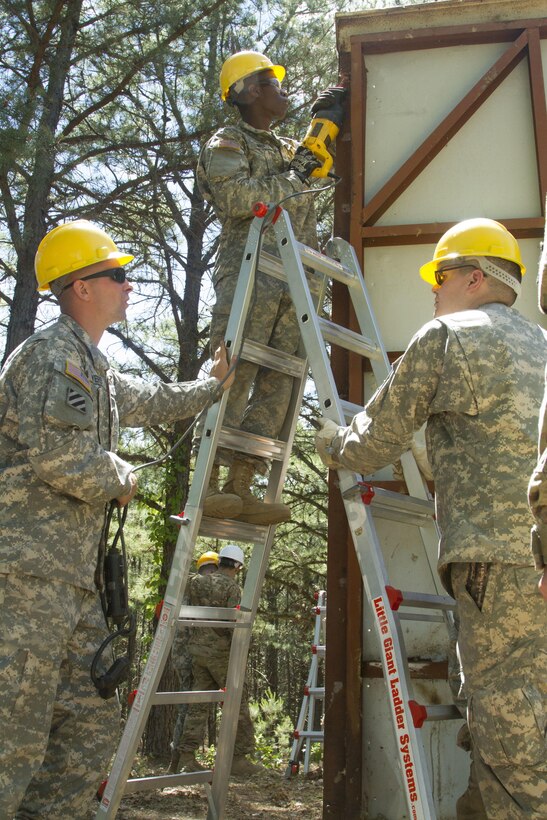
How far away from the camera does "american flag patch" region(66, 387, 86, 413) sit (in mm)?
2879

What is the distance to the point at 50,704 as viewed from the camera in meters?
2.76

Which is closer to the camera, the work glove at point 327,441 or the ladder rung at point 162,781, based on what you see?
the work glove at point 327,441

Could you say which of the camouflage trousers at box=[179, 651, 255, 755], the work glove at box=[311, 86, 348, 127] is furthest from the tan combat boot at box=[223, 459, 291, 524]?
the camouflage trousers at box=[179, 651, 255, 755]

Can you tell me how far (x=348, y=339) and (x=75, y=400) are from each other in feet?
4.76

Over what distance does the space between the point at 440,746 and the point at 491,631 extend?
1622mm

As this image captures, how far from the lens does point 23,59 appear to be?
7.99 m

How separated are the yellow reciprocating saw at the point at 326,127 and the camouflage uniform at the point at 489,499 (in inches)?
71.4

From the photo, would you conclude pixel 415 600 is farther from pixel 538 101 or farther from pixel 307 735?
pixel 307 735

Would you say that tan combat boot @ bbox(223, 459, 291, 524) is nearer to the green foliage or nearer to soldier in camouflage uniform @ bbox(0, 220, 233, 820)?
soldier in camouflage uniform @ bbox(0, 220, 233, 820)

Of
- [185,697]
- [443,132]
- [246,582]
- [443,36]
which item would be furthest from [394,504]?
[443,36]

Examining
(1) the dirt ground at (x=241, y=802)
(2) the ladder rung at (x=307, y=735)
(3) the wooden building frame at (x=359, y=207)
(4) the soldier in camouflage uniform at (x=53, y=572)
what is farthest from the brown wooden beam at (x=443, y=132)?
(2) the ladder rung at (x=307, y=735)

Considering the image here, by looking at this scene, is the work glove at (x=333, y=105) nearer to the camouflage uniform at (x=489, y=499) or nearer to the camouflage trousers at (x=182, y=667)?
the camouflage uniform at (x=489, y=499)

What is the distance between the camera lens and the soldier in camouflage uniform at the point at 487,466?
2438mm

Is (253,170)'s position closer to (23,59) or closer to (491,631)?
(491,631)
